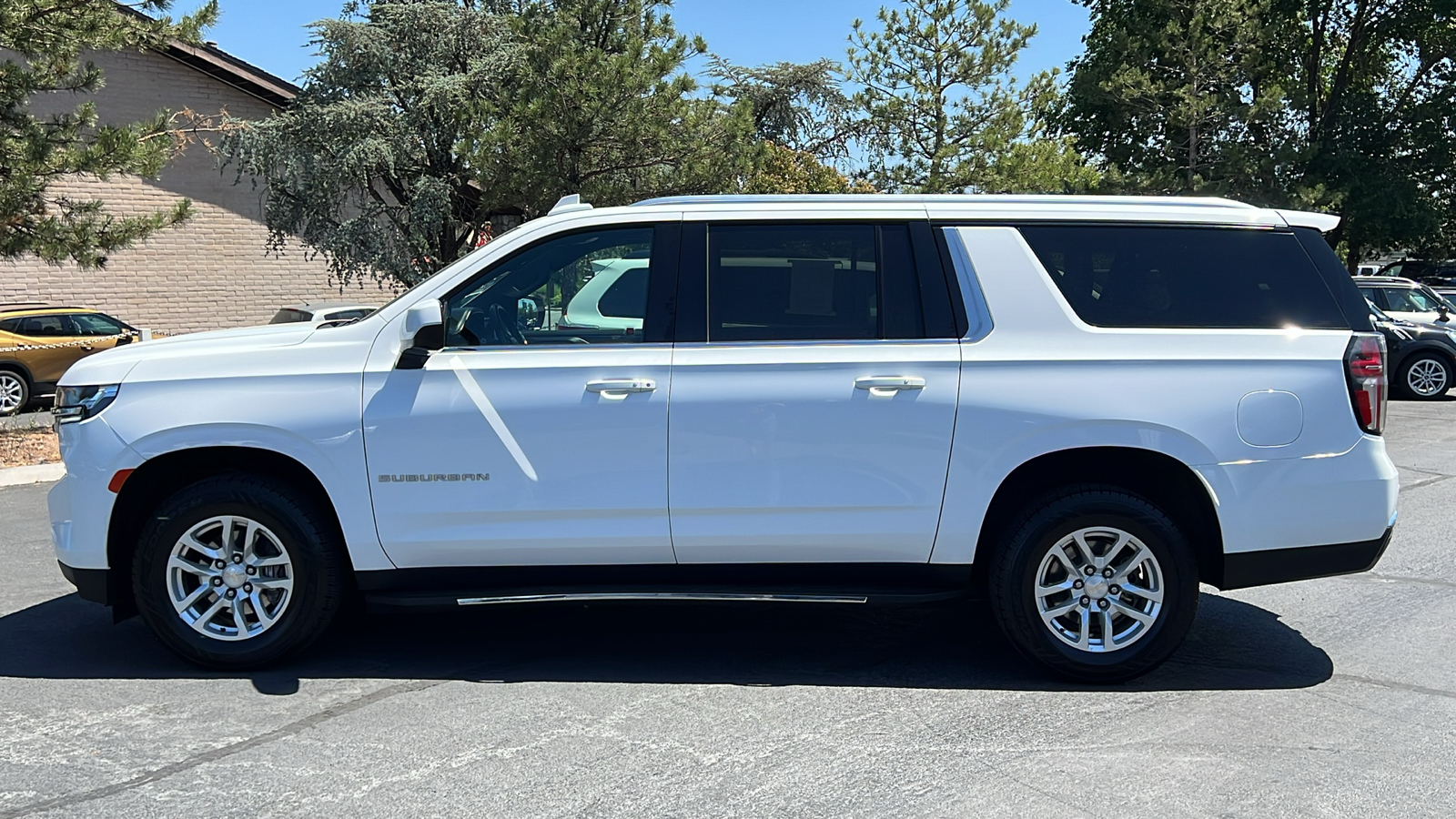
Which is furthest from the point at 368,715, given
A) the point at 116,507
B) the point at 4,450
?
the point at 4,450

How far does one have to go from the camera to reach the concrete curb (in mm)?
10656

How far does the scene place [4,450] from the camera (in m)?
12.2

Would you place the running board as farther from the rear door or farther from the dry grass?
the dry grass

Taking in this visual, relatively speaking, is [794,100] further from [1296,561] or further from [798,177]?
[1296,561]

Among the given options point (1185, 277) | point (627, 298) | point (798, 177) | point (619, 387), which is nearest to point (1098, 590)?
point (1185, 277)

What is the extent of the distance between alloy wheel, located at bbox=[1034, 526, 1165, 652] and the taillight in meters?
1.00

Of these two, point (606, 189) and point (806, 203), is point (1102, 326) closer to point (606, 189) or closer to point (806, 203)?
point (806, 203)

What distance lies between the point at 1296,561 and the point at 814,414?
2.02m

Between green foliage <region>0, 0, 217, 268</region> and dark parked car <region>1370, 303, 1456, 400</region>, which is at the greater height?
green foliage <region>0, 0, 217, 268</region>

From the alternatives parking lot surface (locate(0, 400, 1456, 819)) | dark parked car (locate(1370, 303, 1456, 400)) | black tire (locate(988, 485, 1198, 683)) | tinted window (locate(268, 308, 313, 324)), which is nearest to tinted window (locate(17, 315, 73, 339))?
tinted window (locate(268, 308, 313, 324))

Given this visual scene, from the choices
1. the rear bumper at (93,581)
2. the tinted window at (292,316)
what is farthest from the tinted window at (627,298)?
the tinted window at (292,316)

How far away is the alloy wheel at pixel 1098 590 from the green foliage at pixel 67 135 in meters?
11.1

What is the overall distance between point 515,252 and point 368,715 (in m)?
1.89

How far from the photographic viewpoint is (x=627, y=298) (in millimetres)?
5098
